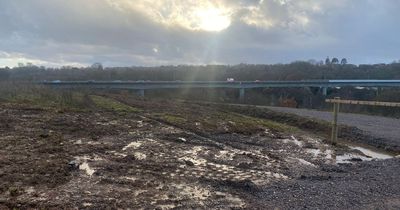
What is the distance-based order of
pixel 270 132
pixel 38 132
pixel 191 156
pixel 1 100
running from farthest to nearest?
pixel 1 100
pixel 270 132
pixel 38 132
pixel 191 156

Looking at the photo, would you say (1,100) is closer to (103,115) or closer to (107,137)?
(103,115)

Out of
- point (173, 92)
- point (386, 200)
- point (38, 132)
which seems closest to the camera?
point (386, 200)

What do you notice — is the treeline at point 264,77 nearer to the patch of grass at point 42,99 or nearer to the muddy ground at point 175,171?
the patch of grass at point 42,99

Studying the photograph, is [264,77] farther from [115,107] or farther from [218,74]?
[115,107]

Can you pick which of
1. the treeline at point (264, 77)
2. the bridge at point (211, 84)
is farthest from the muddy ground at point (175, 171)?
the bridge at point (211, 84)

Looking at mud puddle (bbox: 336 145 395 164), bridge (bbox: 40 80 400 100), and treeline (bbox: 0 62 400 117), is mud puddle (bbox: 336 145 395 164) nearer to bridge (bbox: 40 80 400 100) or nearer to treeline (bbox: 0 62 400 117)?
treeline (bbox: 0 62 400 117)

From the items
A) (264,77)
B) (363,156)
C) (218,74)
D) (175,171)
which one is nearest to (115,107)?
(363,156)

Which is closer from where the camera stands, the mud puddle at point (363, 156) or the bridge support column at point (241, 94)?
the mud puddle at point (363, 156)

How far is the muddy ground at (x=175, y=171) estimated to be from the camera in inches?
388

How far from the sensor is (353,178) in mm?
12875

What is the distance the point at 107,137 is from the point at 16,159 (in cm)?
623

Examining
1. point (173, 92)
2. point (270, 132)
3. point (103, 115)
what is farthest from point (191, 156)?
point (173, 92)

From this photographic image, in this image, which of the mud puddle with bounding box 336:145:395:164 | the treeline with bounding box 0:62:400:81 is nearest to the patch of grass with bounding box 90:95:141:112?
the mud puddle with bounding box 336:145:395:164

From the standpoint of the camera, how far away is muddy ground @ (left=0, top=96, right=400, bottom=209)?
985cm
